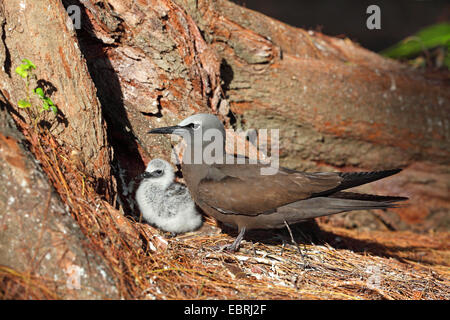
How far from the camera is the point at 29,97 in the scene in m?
3.21

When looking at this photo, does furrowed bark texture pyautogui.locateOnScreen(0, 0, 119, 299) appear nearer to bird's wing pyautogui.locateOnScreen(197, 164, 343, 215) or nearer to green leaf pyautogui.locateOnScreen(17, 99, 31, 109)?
green leaf pyautogui.locateOnScreen(17, 99, 31, 109)

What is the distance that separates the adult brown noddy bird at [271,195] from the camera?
12.0 ft

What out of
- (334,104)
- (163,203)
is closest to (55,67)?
(163,203)

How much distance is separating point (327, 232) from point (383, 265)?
150 cm

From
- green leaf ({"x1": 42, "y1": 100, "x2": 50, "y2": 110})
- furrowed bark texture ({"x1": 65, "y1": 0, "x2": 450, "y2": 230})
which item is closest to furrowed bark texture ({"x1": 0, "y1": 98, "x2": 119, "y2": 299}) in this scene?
green leaf ({"x1": 42, "y1": 100, "x2": 50, "y2": 110})

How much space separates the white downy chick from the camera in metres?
4.17

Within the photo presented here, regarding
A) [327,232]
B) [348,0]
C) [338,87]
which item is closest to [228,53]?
[338,87]

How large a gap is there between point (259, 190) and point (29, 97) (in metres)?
2.06

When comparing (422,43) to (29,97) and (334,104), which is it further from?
→ (29,97)

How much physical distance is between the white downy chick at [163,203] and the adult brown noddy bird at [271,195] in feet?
1.39

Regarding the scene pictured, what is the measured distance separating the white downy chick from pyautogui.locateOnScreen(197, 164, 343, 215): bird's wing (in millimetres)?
552

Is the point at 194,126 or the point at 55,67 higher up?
the point at 55,67

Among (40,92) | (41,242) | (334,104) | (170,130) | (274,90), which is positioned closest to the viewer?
(41,242)

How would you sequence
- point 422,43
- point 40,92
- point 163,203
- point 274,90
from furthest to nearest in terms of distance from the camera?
point 422,43 < point 274,90 < point 163,203 < point 40,92
